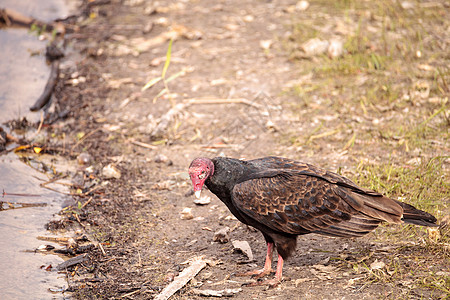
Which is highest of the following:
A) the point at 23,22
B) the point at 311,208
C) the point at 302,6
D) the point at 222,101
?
the point at 23,22

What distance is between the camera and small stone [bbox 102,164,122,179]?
5.76 metres

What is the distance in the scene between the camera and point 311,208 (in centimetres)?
402

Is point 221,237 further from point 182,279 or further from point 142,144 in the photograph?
point 142,144

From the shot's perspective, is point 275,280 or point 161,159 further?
point 161,159

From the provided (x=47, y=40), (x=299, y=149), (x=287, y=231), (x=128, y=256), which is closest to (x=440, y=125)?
(x=299, y=149)

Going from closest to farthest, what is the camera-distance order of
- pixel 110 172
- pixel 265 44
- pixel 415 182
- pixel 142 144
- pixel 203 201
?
1. pixel 415 182
2. pixel 203 201
3. pixel 110 172
4. pixel 142 144
5. pixel 265 44

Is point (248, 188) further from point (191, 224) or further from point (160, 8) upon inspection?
point (160, 8)

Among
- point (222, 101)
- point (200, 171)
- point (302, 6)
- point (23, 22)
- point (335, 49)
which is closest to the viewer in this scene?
point (200, 171)

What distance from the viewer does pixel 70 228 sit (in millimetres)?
4969

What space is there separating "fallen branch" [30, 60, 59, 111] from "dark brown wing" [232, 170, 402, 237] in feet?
13.8

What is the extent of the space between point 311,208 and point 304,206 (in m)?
0.06

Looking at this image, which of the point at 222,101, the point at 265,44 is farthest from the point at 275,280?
the point at 265,44

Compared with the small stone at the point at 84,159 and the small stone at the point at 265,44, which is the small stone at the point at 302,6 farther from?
the small stone at the point at 84,159

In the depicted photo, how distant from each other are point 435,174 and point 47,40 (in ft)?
22.5
